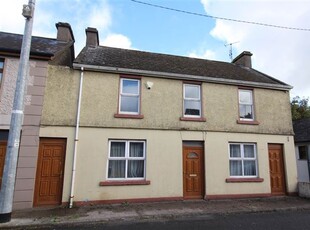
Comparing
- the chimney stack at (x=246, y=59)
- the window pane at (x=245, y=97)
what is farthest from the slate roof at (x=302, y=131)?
the window pane at (x=245, y=97)

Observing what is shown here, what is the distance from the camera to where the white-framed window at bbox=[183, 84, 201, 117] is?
10797mm

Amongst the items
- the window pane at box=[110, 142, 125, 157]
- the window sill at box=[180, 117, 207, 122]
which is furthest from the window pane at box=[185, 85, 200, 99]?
the window pane at box=[110, 142, 125, 157]

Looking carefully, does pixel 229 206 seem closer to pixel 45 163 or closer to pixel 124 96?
pixel 124 96

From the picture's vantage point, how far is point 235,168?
428 inches

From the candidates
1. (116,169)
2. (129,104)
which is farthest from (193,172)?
(129,104)

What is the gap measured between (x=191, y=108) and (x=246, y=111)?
3.04 meters

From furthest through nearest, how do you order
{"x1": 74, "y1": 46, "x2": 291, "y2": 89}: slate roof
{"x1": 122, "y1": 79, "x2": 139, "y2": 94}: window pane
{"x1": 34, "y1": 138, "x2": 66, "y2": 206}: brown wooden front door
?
{"x1": 74, "y1": 46, "x2": 291, "y2": 89}: slate roof < {"x1": 122, "y1": 79, "x2": 139, "y2": 94}: window pane < {"x1": 34, "y1": 138, "x2": 66, "y2": 206}: brown wooden front door

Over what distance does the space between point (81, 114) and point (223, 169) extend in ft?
22.3

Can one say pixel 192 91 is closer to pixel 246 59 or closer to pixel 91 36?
pixel 246 59

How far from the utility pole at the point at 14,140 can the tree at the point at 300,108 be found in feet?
111

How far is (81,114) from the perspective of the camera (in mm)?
9359

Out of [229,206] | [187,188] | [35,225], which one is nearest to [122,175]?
[187,188]

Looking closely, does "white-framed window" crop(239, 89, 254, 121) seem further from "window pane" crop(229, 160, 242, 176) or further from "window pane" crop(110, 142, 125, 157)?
"window pane" crop(110, 142, 125, 157)

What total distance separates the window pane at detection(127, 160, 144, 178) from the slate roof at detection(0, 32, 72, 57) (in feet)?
18.2
